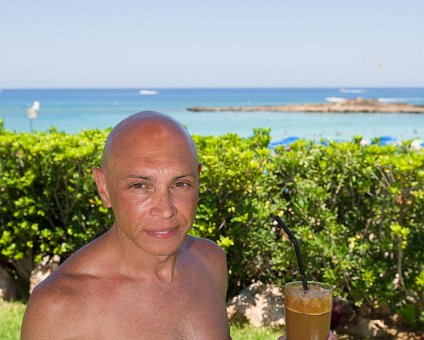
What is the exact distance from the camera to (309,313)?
1.95m

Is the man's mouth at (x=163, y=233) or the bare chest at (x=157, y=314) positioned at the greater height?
the man's mouth at (x=163, y=233)

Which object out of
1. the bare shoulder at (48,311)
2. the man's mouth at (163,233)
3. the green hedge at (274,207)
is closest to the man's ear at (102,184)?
the man's mouth at (163,233)

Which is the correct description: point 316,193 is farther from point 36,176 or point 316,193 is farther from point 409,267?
point 36,176

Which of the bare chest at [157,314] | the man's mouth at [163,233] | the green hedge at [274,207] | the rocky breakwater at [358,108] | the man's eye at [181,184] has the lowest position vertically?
the rocky breakwater at [358,108]

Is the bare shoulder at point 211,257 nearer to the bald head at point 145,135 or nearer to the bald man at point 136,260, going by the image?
the bald man at point 136,260

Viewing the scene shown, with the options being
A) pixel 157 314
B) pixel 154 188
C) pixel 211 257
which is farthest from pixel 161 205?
pixel 211 257

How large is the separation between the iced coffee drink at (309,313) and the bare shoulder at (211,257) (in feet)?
0.87

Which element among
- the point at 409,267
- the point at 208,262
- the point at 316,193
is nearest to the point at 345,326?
the point at 409,267

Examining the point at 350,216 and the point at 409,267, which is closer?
the point at 409,267

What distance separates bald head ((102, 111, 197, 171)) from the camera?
1.60 metres

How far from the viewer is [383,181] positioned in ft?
15.6

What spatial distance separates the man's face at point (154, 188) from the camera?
1.58m

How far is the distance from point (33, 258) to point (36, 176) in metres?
1.07

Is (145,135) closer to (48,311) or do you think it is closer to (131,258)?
(131,258)
